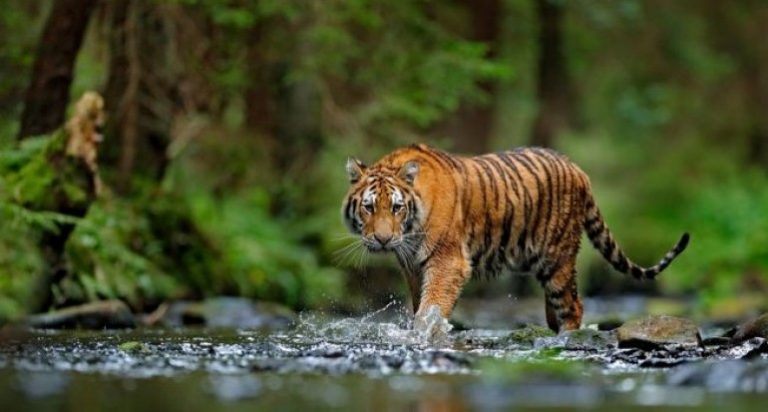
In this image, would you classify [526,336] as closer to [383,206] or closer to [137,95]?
[383,206]

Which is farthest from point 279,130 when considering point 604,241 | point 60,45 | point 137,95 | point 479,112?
point 604,241

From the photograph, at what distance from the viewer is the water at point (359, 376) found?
681cm

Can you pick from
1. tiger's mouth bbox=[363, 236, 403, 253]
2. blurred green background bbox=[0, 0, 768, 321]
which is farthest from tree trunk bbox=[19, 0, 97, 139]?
tiger's mouth bbox=[363, 236, 403, 253]

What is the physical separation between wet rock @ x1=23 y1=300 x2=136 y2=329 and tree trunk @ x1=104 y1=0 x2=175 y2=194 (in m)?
2.89

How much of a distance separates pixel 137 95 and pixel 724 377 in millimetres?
9238

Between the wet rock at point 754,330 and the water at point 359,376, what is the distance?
0.36 m

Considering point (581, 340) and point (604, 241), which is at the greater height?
point (604, 241)

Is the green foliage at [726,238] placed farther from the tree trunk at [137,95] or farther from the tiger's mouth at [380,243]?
the tiger's mouth at [380,243]

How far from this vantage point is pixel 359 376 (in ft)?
25.7

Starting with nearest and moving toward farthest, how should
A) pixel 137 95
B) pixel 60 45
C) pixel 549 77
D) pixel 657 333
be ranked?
pixel 657 333 < pixel 60 45 < pixel 137 95 < pixel 549 77

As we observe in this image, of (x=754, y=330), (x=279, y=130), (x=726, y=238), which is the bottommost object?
(x=754, y=330)

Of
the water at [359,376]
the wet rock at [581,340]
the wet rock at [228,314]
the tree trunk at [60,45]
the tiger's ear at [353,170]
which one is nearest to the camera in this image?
the water at [359,376]

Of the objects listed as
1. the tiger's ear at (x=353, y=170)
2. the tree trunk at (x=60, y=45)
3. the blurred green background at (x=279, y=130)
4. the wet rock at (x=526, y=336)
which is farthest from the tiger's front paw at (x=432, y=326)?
the tree trunk at (x=60, y=45)

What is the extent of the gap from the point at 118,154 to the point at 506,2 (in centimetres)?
1158
